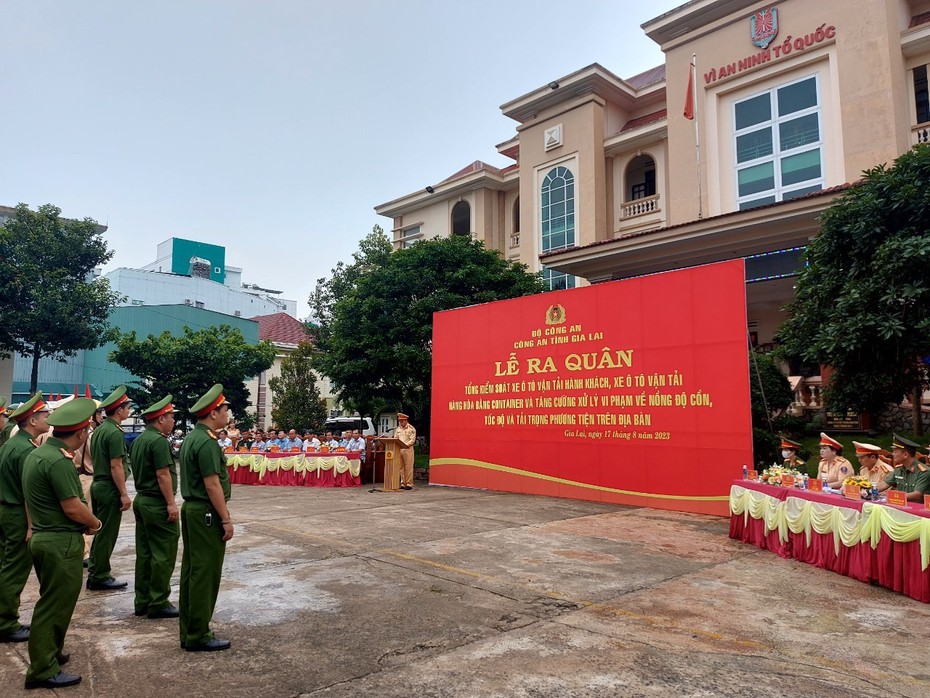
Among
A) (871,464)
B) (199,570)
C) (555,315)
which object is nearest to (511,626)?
(199,570)

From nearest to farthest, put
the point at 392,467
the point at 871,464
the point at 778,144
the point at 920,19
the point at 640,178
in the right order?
the point at 871,464 → the point at 392,467 → the point at 920,19 → the point at 778,144 → the point at 640,178

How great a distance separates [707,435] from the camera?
9.75m

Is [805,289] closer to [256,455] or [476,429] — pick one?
[476,429]

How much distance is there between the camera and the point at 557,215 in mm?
22531

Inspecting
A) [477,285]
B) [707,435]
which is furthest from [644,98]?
[707,435]

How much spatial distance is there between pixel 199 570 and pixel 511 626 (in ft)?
6.80

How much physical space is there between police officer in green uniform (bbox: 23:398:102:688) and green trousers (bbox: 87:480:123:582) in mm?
1825

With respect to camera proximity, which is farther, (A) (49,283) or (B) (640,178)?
(B) (640,178)

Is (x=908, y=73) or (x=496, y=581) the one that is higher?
(x=908, y=73)

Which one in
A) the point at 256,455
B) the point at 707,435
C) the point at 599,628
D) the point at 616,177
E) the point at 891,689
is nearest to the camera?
the point at 891,689

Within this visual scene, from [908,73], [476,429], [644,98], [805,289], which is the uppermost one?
[644,98]

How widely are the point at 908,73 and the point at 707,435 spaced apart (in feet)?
42.3

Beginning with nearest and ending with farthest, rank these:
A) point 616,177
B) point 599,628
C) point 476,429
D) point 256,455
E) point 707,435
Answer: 1. point 599,628
2. point 707,435
3. point 476,429
4. point 256,455
5. point 616,177

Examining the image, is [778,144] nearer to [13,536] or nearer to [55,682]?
[13,536]
